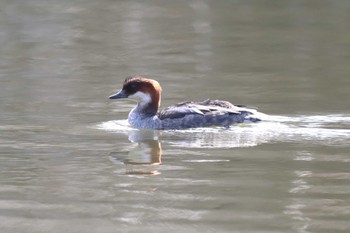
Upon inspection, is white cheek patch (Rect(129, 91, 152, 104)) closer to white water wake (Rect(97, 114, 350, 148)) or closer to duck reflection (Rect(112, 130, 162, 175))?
white water wake (Rect(97, 114, 350, 148))

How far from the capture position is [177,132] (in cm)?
1316

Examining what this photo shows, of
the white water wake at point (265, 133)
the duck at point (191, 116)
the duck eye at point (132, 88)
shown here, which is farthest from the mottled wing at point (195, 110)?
the duck eye at point (132, 88)

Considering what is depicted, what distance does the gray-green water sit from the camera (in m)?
8.89

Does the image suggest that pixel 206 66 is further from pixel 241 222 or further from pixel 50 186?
pixel 241 222

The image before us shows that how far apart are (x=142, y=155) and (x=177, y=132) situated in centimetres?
156

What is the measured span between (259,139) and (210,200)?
3094 mm

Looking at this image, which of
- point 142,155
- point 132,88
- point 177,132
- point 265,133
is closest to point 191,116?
point 177,132

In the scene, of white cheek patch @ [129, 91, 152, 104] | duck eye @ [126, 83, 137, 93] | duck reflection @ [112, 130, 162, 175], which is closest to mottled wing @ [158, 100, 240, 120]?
duck reflection @ [112, 130, 162, 175]

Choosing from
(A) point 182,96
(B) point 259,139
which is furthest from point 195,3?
(B) point 259,139

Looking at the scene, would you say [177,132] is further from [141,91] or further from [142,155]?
[142,155]

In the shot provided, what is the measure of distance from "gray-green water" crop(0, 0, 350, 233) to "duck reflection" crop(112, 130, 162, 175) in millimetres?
21

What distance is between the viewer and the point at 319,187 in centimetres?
968

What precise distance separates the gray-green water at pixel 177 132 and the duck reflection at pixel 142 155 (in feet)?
0.07

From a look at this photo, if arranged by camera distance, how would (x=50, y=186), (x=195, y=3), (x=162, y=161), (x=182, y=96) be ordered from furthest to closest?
(x=195, y=3)
(x=182, y=96)
(x=162, y=161)
(x=50, y=186)
